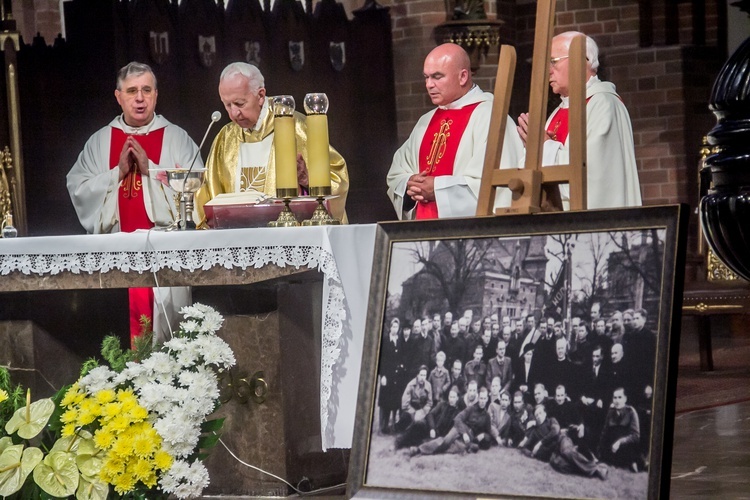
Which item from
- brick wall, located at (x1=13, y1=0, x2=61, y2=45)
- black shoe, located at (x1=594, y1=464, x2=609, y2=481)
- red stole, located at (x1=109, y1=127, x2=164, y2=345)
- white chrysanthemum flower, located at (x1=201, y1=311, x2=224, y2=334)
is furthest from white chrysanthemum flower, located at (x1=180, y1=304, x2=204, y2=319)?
brick wall, located at (x1=13, y1=0, x2=61, y2=45)

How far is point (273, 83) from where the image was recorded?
8789mm

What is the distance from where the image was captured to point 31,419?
3.69 m

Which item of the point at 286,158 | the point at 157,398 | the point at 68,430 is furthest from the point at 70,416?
the point at 286,158

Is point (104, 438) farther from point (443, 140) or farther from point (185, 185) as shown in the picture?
point (443, 140)

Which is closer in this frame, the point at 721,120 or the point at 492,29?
the point at 721,120

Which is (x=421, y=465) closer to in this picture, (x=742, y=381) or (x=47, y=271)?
(x=47, y=271)

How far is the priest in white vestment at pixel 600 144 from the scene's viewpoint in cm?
500

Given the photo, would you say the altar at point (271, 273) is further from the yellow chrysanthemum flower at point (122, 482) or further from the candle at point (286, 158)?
the yellow chrysanthemum flower at point (122, 482)

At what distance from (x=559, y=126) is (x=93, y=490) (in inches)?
106

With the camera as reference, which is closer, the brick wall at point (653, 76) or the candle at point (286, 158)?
the candle at point (286, 158)

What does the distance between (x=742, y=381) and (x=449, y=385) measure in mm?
5177

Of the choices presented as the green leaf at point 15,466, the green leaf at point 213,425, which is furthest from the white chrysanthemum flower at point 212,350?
the green leaf at point 15,466

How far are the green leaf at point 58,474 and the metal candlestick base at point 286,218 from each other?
3.93ft

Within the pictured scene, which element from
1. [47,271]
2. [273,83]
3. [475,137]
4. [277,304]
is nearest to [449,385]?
[277,304]
